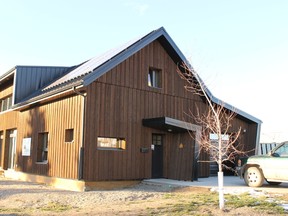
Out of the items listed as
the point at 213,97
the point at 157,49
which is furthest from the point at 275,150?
the point at 157,49

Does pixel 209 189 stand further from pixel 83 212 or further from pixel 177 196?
pixel 83 212

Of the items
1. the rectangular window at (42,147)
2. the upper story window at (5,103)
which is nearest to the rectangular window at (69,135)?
the rectangular window at (42,147)

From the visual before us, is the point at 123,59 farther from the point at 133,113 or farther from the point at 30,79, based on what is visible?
the point at 30,79

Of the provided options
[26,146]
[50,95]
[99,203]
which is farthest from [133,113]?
[26,146]

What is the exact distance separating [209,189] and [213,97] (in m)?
6.56

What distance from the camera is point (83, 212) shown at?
9234 mm

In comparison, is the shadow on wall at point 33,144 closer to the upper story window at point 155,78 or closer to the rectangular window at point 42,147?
the rectangular window at point 42,147

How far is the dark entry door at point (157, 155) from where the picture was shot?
16.6m

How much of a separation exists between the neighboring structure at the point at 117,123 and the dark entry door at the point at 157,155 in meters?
0.05

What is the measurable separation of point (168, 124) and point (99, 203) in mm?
5562

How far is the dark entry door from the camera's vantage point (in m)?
16.6

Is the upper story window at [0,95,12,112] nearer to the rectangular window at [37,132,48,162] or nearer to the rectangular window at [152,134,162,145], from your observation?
the rectangular window at [37,132,48,162]

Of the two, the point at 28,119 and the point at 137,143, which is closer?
the point at 137,143

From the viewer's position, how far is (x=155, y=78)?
17.6m
